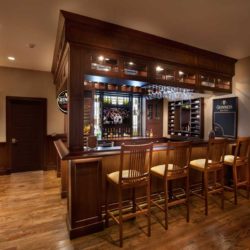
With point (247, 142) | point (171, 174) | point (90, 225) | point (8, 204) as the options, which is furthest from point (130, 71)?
point (8, 204)

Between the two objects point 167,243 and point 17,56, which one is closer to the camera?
point 167,243

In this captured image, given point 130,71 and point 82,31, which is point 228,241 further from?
point 82,31

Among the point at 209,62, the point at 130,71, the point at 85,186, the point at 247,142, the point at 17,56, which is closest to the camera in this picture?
the point at 85,186

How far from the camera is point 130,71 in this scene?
116 inches

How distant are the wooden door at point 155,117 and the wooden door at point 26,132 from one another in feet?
10.5

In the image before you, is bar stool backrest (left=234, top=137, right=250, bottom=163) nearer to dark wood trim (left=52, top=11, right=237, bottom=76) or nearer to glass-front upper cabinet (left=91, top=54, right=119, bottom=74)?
dark wood trim (left=52, top=11, right=237, bottom=76)

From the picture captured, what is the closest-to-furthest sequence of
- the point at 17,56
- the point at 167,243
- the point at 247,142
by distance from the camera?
the point at 167,243 < the point at 247,142 < the point at 17,56

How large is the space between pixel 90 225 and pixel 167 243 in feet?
3.32

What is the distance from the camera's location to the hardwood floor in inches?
87.4

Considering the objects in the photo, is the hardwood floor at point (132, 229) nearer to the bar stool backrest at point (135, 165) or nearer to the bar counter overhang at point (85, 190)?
the bar counter overhang at point (85, 190)

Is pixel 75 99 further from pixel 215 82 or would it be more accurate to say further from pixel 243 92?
pixel 243 92

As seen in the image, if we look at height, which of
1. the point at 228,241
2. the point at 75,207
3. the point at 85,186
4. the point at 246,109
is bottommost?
the point at 228,241

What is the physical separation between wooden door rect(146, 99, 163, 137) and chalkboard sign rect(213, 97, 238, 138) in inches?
76.0

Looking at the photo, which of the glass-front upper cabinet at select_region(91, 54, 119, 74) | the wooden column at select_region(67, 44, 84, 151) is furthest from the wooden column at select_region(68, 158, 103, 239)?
the glass-front upper cabinet at select_region(91, 54, 119, 74)
